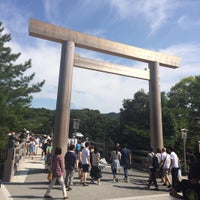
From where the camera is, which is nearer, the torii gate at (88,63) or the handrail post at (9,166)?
the handrail post at (9,166)

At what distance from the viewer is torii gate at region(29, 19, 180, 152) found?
29.9ft

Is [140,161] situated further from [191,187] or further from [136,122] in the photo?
[191,187]

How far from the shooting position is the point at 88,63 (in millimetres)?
10328

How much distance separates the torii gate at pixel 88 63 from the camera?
29.9 feet

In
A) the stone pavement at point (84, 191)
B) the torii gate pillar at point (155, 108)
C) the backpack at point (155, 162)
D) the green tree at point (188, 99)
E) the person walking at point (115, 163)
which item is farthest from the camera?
the green tree at point (188, 99)

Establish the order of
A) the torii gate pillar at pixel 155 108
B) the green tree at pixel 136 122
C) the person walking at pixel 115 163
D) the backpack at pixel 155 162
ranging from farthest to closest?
the green tree at pixel 136 122
the torii gate pillar at pixel 155 108
the person walking at pixel 115 163
the backpack at pixel 155 162

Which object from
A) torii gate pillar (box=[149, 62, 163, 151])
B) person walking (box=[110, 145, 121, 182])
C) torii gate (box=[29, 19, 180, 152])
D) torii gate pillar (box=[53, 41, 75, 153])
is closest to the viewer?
torii gate pillar (box=[53, 41, 75, 153])

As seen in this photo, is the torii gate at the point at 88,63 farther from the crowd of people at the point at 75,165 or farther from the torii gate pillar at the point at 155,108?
the crowd of people at the point at 75,165

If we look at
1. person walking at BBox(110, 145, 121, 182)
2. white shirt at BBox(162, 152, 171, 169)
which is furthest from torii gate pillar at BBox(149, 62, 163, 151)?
person walking at BBox(110, 145, 121, 182)

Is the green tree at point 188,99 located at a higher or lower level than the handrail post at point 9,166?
higher

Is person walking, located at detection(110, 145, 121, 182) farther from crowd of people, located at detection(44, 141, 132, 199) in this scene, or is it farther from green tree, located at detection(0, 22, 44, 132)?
green tree, located at detection(0, 22, 44, 132)

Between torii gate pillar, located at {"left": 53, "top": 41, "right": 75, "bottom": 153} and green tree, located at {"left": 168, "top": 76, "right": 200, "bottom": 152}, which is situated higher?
green tree, located at {"left": 168, "top": 76, "right": 200, "bottom": 152}

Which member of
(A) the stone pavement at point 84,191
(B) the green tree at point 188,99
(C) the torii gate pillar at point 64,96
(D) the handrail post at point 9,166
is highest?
Result: (B) the green tree at point 188,99

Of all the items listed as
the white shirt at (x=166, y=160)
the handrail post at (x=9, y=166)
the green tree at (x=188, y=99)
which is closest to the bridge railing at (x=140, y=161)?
the white shirt at (x=166, y=160)
